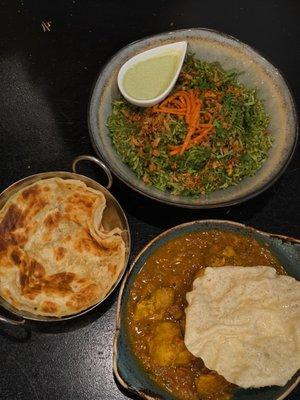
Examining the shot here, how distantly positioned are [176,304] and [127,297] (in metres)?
0.31

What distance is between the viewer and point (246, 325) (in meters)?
2.90

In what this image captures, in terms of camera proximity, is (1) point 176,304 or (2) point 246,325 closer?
(2) point 246,325

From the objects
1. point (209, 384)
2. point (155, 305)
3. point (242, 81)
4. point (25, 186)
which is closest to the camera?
point (209, 384)

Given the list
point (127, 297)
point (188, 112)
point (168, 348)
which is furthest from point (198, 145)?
point (168, 348)

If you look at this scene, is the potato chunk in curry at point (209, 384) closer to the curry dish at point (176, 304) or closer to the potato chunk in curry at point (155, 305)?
the curry dish at point (176, 304)

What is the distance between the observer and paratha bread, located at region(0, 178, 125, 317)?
2.96 m

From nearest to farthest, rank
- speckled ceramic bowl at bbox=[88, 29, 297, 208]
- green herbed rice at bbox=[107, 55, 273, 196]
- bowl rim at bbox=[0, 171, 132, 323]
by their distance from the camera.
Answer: bowl rim at bbox=[0, 171, 132, 323] → speckled ceramic bowl at bbox=[88, 29, 297, 208] → green herbed rice at bbox=[107, 55, 273, 196]

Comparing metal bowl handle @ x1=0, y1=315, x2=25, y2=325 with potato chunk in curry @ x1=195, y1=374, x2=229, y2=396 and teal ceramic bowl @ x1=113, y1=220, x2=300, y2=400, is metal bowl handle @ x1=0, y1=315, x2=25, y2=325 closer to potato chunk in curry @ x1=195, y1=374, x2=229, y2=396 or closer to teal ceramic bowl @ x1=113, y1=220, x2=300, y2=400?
teal ceramic bowl @ x1=113, y1=220, x2=300, y2=400

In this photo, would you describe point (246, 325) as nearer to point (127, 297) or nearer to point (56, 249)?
point (127, 297)

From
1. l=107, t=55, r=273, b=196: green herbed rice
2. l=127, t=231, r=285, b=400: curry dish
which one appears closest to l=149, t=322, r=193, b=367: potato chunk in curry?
l=127, t=231, r=285, b=400: curry dish

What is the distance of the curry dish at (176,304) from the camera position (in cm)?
292

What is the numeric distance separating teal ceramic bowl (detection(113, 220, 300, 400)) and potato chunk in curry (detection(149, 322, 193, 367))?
0.13 meters

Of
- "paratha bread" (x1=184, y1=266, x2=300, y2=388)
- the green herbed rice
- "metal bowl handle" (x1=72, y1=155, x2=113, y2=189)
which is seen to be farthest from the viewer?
the green herbed rice

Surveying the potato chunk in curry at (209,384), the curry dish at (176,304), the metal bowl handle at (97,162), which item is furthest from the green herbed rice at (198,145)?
the potato chunk in curry at (209,384)
